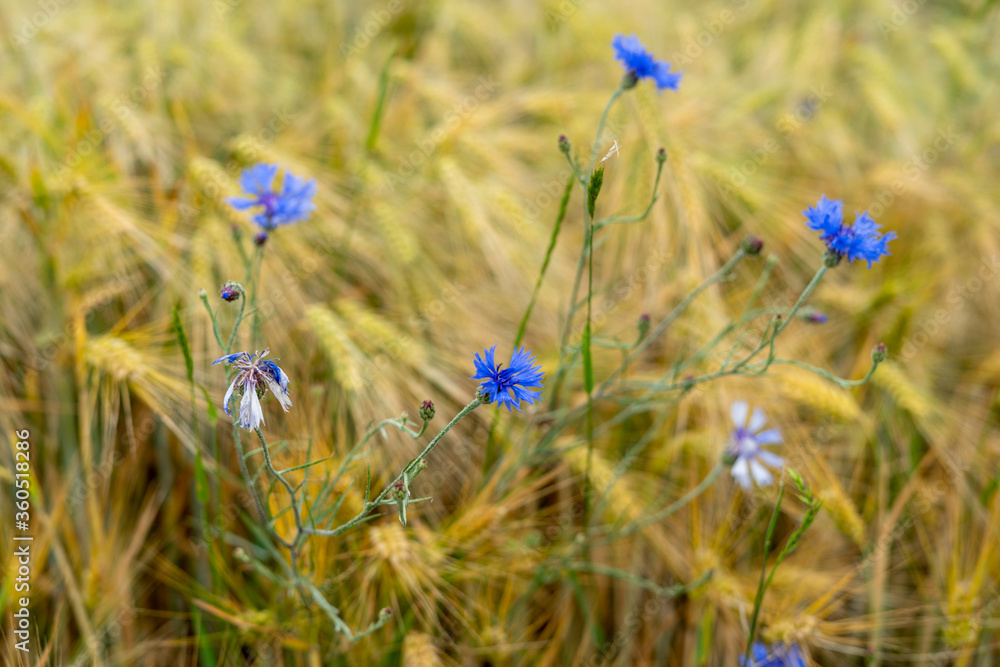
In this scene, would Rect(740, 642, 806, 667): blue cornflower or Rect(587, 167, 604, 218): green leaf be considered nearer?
Rect(587, 167, 604, 218): green leaf

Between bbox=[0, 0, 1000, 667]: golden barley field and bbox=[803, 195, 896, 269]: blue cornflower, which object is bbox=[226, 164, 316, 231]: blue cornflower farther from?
bbox=[803, 195, 896, 269]: blue cornflower

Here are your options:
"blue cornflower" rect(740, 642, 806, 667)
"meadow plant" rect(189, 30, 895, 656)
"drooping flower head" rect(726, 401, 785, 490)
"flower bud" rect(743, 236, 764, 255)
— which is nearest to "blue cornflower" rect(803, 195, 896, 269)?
"meadow plant" rect(189, 30, 895, 656)

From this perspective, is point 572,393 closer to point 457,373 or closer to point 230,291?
point 457,373

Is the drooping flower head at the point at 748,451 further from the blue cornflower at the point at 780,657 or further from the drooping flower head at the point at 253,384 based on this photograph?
the drooping flower head at the point at 253,384

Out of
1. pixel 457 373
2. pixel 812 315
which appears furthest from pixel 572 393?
pixel 812 315

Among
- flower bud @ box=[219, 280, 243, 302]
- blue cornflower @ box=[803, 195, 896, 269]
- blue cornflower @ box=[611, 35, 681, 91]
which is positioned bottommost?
flower bud @ box=[219, 280, 243, 302]

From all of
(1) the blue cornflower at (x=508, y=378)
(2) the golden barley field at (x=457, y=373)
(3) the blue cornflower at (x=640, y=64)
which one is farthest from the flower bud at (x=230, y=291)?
(3) the blue cornflower at (x=640, y=64)
